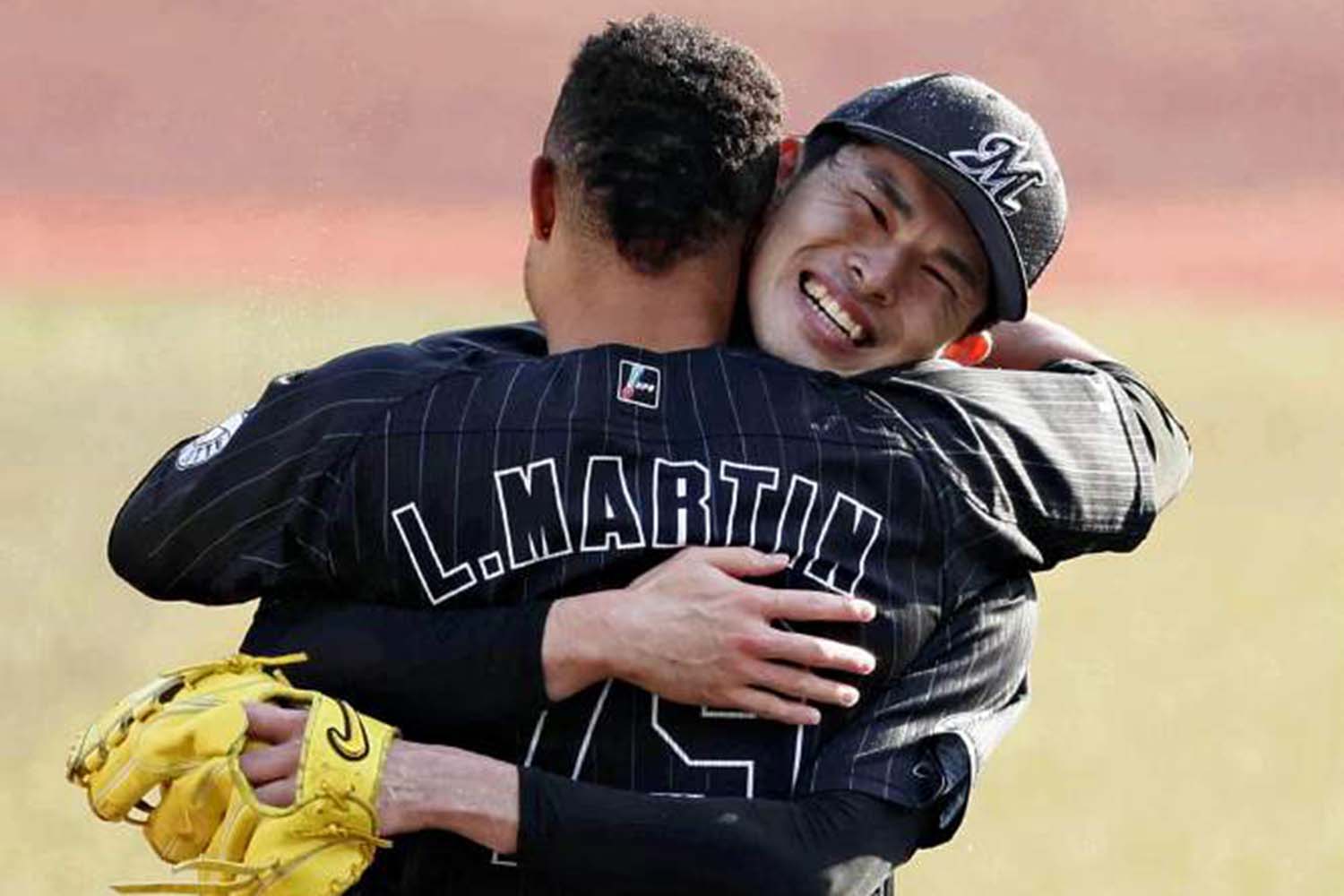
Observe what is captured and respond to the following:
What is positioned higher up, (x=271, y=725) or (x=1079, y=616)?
(x=271, y=725)

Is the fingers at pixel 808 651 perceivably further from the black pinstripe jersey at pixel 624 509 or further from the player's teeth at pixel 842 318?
the player's teeth at pixel 842 318

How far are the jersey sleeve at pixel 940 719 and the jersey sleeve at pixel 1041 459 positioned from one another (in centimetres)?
7

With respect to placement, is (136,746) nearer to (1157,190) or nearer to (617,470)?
(617,470)

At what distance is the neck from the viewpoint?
263cm

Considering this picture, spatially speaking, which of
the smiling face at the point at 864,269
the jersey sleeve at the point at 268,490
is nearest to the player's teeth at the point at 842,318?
the smiling face at the point at 864,269

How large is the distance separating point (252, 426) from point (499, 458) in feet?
0.87

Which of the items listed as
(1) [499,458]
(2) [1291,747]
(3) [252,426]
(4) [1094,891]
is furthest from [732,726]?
(2) [1291,747]

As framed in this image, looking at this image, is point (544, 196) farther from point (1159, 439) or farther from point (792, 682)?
point (1159, 439)

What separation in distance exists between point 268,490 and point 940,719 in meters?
0.73

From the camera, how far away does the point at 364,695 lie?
8.31 feet

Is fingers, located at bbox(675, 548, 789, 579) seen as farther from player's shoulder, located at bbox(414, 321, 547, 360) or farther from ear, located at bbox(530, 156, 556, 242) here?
ear, located at bbox(530, 156, 556, 242)

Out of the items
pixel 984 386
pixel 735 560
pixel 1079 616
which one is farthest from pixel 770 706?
pixel 1079 616

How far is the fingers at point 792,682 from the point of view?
249cm

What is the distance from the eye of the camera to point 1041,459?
263cm
